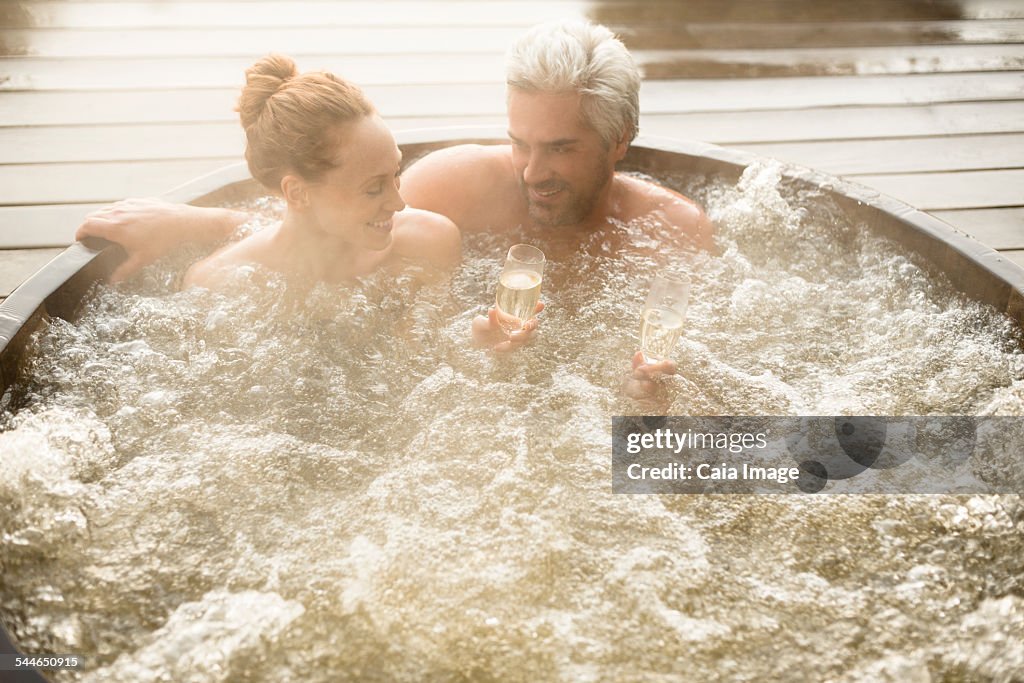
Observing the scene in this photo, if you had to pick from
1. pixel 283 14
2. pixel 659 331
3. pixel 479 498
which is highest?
pixel 283 14

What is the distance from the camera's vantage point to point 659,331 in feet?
5.69

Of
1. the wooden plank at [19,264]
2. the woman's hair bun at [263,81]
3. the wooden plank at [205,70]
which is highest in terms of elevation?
the wooden plank at [205,70]

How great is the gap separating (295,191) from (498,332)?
→ 1.90 ft

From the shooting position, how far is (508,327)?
1.93m

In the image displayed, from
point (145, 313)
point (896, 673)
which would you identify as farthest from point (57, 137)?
point (896, 673)

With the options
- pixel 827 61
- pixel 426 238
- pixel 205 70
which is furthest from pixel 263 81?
pixel 827 61

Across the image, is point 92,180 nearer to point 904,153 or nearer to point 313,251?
point 313,251

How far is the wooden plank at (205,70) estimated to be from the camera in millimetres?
3193

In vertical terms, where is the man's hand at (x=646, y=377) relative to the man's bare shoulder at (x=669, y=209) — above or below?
below

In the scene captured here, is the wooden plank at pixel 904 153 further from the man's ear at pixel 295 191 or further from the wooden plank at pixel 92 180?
the wooden plank at pixel 92 180

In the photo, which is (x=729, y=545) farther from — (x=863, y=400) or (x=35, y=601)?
(x=35, y=601)

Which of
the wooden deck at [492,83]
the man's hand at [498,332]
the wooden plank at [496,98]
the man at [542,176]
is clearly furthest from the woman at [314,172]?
the wooden plank at [496,98]

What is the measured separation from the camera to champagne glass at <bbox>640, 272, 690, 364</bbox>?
1638 millimetres

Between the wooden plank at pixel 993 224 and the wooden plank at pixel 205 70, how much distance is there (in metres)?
1.76
